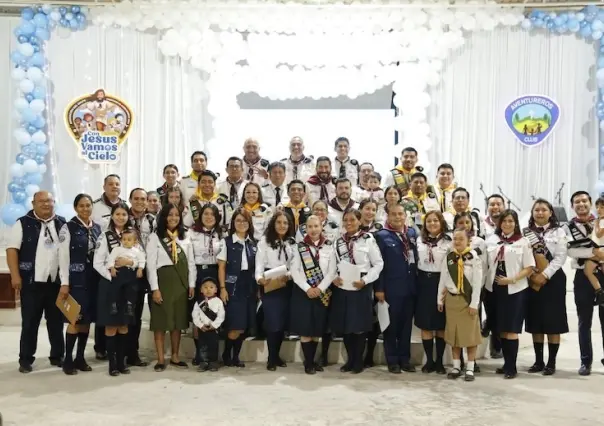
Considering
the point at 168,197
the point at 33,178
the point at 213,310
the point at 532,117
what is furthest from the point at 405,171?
the point at 33,178

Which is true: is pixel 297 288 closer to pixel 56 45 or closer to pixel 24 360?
pixel 24 360

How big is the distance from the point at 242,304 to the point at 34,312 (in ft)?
4.88

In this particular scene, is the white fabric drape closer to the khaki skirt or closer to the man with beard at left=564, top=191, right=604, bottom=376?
the man with beard at left=564, top=191, right=604, bottom=376

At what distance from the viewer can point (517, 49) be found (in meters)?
8.16

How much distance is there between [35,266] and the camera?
173 inches

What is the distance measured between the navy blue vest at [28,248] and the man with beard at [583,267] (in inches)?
148

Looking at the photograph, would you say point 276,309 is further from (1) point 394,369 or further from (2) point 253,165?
(2) point 253,165

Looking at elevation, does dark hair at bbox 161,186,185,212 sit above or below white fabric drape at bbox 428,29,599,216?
below

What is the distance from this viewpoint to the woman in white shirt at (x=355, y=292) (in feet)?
14.3

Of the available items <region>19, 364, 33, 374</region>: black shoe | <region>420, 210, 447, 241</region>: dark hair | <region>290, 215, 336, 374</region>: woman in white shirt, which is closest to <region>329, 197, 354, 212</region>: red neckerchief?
<region>290, 215, 336, 374</region>: woman in white shirt

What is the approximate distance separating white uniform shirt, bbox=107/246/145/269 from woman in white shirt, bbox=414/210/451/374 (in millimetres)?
Answer: 1980

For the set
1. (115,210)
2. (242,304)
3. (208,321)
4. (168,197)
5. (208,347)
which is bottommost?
(208,347)

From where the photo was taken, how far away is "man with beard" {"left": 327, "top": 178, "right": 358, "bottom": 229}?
16.5ft

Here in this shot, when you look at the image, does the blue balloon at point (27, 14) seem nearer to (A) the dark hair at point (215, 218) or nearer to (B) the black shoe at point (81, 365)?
(A) the dark hair at point (215, 218)
